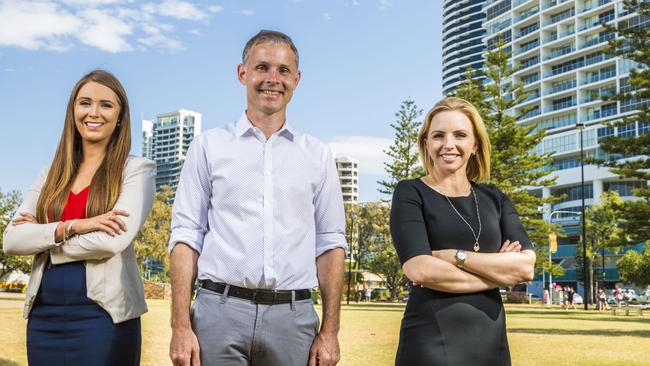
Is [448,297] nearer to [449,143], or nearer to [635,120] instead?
[449,143]

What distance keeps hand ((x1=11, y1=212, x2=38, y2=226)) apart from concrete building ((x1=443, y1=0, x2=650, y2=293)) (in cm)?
7170

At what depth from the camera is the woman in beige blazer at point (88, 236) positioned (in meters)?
2.94

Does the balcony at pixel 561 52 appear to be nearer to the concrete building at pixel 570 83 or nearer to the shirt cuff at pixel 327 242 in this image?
the concrete building at pixel 570 83

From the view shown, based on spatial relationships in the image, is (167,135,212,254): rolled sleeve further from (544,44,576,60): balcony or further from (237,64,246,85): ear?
(544,44,576,60): balcony

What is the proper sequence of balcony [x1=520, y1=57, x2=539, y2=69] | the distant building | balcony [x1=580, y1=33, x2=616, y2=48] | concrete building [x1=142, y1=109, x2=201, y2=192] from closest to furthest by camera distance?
1. balcony [x1=580, y1=33, x2=616, y2=48]
2. balcony [x1=520, y1=57, x2=539, y2=69]
3. concrete building [x1=142, y1=109, x2=201, y2=192]
4. the distant building

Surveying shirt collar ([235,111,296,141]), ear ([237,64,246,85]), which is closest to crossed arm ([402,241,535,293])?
shirt collar ([235,111,296,141])

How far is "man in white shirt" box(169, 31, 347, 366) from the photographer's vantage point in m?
2.73

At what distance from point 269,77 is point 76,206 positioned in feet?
3.37

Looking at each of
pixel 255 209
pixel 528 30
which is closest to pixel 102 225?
pixel 255 209

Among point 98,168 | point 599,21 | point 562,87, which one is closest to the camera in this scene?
point 98,168

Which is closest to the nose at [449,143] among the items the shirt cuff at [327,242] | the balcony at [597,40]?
the shirt cuff at [327,242]

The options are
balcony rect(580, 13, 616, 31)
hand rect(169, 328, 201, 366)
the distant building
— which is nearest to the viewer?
hand rect(169, 328, 201, 366)

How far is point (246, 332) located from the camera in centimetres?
272

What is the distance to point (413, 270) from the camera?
2928 millimetres
